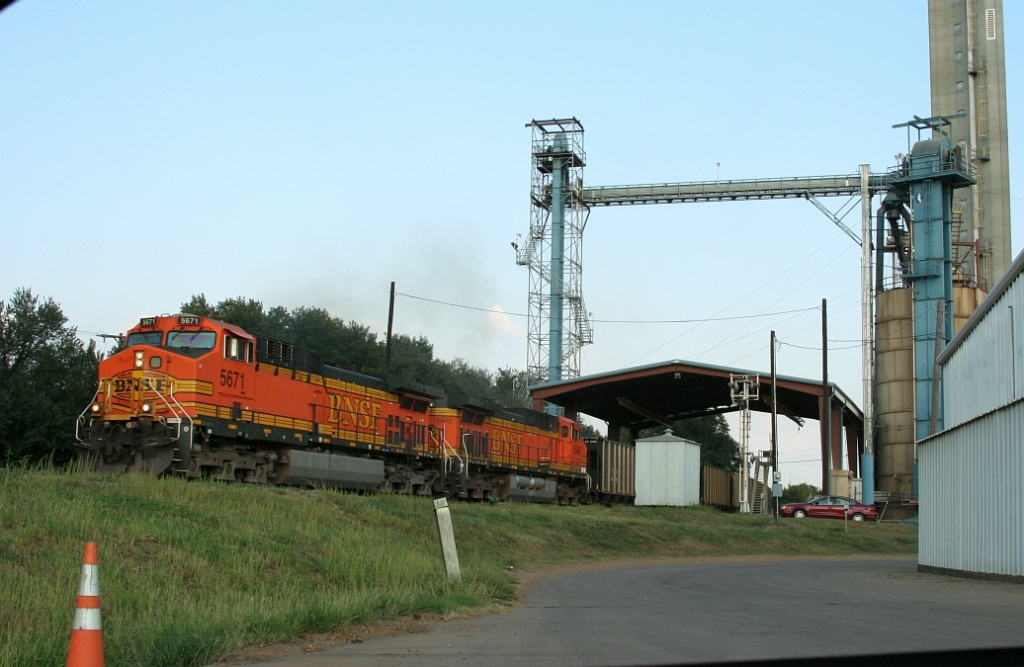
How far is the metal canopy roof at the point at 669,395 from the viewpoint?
5272 centimetres

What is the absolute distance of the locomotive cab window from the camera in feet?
79.0

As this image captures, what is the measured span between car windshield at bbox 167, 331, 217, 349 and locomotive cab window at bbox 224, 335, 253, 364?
1.28 ft

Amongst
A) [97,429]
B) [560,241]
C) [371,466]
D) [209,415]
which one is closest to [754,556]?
[371,466]

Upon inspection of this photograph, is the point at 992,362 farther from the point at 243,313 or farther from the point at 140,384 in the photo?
the point at 243,313

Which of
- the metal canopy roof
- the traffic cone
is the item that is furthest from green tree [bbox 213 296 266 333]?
the traffic cone

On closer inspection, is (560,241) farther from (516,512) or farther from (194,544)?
(194,544)

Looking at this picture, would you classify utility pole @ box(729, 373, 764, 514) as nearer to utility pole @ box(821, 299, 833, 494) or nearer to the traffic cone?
utility pole @ box(821, 299, 833, 494)

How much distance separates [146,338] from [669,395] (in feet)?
137

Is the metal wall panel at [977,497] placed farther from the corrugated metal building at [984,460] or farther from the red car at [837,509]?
the red car at [837,509]

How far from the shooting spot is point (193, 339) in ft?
78.1

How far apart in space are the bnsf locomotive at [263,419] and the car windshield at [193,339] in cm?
2

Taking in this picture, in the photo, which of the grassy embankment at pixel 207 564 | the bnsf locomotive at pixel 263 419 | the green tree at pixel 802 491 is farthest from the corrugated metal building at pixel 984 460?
the green tree at pixel 802 491

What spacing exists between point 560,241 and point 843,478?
2115 centimetres

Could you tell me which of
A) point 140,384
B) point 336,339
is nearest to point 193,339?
point 140,384
